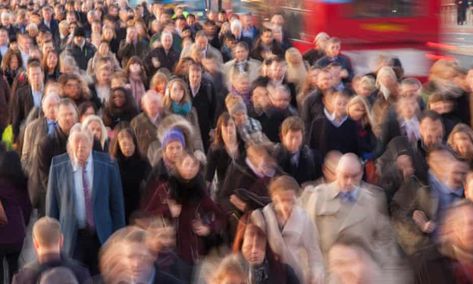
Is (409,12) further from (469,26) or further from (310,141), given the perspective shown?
(469,26)

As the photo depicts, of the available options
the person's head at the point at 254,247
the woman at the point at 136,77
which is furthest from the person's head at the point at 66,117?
the woman at the point at 136,77

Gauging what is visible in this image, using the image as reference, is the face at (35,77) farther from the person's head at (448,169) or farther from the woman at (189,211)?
the person's head at (448,169)

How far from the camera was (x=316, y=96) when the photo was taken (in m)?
10.7

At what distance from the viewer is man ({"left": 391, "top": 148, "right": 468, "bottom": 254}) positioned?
733 cm

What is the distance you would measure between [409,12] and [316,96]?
6.06 meters

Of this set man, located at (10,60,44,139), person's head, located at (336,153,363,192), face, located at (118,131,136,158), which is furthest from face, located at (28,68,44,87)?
person's head, located at (336,153,363,192)

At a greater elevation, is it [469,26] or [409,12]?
[409,12]

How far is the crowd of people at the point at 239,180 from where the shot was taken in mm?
6012

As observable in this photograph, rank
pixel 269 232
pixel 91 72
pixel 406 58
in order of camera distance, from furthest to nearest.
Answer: pixel 406 58
pixel 91 72
pixel 269 232

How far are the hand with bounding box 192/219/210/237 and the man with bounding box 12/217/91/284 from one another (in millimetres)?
1579

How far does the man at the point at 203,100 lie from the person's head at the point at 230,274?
603 cm

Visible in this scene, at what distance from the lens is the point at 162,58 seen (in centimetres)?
1493

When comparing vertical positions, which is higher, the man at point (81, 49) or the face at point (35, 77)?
the face at point (35, 77)

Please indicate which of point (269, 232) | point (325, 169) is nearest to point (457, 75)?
point (325, 169)
